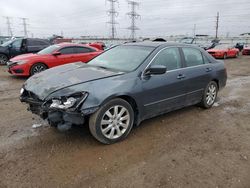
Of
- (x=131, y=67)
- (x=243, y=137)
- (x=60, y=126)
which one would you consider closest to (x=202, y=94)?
(x=243, y=137)

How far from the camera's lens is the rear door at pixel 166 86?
3.85m

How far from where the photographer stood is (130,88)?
11.7 feet

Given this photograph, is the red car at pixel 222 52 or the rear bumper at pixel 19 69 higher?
the rear bumper at pixel 19 69

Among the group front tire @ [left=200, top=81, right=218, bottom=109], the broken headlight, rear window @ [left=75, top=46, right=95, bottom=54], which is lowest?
front tire @ [left=200, top=81, right=218, bottom=109]

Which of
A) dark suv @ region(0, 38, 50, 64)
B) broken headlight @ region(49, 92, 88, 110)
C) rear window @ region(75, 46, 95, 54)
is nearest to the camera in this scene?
broken headlight @ region(49, 92, 88, 110)

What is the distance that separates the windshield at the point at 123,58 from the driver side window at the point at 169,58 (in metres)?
0.21

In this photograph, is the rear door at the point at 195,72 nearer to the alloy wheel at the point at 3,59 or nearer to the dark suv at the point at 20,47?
the dark suv at the point at 20,47

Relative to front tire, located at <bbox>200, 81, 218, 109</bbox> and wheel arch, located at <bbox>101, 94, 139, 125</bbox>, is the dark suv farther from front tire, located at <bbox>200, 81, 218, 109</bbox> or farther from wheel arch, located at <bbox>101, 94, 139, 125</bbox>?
wheel arch, located at <bbox>101, 94, 139, 125</bbox>

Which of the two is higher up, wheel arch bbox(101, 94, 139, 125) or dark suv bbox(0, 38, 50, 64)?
dark suv bbox(0, 38, 50, 64)

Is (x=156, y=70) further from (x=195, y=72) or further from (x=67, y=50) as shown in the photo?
(x=67, y=50)

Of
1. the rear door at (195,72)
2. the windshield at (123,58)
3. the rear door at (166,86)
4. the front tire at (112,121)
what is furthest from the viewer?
the rear door at (195,72)

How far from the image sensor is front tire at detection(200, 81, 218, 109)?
5203 millimetres

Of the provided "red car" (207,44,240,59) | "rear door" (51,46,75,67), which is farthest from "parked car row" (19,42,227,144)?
"red car" (207,44,240,59)

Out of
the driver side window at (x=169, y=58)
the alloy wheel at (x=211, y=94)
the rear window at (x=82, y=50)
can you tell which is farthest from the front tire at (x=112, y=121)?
the rear window at (x=82, y=50)
